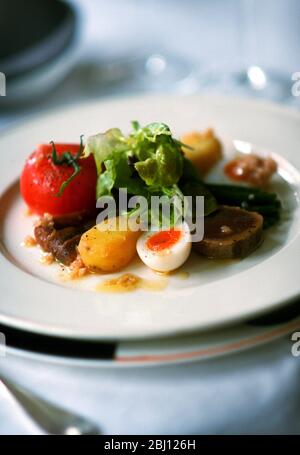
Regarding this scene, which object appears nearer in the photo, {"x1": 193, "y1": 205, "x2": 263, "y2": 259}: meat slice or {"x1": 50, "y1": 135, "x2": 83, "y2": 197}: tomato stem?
{"x1": 193, "y1": 205, "x2": 263, "y2": 259}: meat slice

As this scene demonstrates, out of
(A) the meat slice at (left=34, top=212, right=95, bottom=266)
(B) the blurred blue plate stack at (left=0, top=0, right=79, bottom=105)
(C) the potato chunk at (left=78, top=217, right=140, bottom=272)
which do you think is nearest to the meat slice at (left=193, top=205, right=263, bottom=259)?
(C) the potato chunk at (left=78, top=217, right=140, bottom=272)

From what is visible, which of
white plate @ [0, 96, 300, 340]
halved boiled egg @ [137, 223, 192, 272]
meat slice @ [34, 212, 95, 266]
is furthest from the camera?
meat slice @ [34, 212, 95, 266]

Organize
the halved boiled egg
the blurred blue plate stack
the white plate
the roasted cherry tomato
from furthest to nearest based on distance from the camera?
the blurred blue plate stack → the roasted cherry tomato → the halved boiled egg → the white plate

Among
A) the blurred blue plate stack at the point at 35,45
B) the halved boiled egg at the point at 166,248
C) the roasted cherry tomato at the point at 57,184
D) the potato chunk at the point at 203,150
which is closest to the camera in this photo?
the halved boiled egg at the point at 166,248

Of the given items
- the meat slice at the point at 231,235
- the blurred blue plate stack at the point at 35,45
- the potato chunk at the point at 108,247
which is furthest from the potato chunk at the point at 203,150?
the blurred blue plate stack at the point at 35,45

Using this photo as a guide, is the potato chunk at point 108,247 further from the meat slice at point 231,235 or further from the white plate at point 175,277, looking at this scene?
the meat slice at point 231,235

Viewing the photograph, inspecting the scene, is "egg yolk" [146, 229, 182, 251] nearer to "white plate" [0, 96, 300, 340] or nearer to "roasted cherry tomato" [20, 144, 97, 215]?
"white plate" [0, 96, 300, 340]

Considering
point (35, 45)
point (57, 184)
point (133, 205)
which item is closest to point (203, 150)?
point (133, 205)
